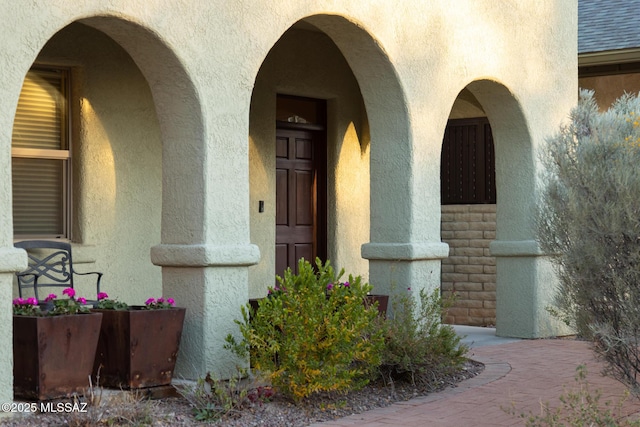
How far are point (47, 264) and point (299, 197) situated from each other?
3776 millimetres

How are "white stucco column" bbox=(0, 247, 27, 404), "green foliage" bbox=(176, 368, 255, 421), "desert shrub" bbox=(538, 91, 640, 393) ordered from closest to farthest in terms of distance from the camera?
"white stucco column" bbox=(0, 247, 27, 404), "desert shrub" bbox=(538, 91, 640, 393), "green foliage" bbox=(176, 368, 255, 421)

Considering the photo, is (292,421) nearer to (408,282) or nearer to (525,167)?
(408,282)

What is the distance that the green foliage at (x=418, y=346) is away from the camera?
7.76m

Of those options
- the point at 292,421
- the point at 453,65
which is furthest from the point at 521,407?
the point at 453,65

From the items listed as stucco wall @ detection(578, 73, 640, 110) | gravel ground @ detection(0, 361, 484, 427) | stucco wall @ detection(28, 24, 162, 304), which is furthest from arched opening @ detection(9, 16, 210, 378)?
stucco wall @ detection(578, 73, 640, 110)

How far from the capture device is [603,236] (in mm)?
6445

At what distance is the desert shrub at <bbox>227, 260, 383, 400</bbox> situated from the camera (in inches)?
267

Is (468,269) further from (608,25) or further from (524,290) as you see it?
(608,25)

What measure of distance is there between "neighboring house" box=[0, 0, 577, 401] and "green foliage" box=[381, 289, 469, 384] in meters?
0.61

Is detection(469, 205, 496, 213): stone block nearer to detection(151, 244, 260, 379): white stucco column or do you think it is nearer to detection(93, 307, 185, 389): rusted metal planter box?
detection(151, 244, 260, 379): white stucco column

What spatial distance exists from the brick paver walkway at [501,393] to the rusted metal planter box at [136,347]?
1.26 meters

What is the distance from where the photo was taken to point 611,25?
14516 mm

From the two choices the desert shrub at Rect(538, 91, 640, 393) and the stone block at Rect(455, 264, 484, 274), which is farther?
the stone block at Rect(455, 264, 484, 274)

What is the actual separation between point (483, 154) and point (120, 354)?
813 centimetres
